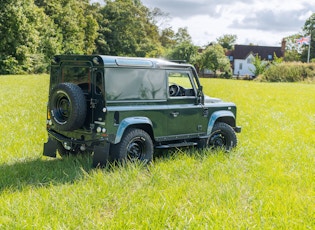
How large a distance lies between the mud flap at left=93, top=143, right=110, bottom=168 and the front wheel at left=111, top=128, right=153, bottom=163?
0.67 feet

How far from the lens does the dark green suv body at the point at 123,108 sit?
5.74 m

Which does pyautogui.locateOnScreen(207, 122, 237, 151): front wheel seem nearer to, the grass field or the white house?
the grass field

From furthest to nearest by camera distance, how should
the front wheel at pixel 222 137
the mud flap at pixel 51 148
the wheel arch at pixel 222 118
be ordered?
the front wheel at pixel 222 137 < the wheel arch at pixel 222 118 < the mud flap at pixel 51 148

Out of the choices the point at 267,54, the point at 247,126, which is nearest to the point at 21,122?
the point at 247,126

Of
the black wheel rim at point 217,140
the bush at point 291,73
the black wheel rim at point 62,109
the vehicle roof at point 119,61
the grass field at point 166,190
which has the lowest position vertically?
the grass field at point 166,190

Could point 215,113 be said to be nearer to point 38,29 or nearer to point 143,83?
point 143,83

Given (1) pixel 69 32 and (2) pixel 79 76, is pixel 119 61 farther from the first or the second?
(1) pixel 69 32

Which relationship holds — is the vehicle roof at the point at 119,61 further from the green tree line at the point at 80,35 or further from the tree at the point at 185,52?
the tree at the point at 185,52

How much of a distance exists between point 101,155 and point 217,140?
2777mm

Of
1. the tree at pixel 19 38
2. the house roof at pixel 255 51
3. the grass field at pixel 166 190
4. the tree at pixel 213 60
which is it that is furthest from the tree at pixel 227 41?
the grass field at pixel 166 190

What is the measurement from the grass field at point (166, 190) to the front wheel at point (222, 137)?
23cm

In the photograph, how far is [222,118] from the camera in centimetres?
770

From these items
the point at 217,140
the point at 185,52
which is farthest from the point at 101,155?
the point at 185,52

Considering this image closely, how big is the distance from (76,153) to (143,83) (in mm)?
1834
